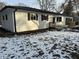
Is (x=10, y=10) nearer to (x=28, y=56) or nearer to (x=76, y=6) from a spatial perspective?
(x=28, y=56)

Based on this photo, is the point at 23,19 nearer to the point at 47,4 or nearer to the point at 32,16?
the point at 32,16

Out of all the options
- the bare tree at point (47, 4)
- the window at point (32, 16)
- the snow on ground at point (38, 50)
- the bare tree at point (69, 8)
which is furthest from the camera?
the bare tree at point (47, 4)

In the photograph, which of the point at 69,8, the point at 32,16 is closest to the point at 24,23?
the point at 32,16

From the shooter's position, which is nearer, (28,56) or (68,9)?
(28,56)

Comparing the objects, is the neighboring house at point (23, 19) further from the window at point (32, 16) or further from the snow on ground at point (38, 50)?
the snow on ground at point (38, 50)

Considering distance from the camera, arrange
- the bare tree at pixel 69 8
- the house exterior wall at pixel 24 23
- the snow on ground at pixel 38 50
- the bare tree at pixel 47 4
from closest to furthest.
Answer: the snow on ground at pixel 38 50, the house exterior wall at pixel 24 23, the bare tree at pixel 69 8, the bare tree at pixel 47 4

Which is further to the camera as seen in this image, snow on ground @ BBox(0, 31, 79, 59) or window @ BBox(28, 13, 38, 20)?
window @ BBox(28, 13, 38, 20)

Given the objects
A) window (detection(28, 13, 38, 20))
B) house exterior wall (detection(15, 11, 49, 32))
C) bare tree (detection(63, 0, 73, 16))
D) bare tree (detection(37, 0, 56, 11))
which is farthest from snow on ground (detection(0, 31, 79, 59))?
bare tree (detection(37, 0, 56, 11))

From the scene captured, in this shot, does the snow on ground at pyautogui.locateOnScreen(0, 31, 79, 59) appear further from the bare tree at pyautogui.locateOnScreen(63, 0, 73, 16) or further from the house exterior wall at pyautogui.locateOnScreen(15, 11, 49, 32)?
the bare tree at pyautogui.locateOnScreen(63, 0, 73, 16)

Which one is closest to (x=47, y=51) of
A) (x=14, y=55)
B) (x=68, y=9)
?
(x=14, y=55)

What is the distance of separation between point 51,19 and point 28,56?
17844mm

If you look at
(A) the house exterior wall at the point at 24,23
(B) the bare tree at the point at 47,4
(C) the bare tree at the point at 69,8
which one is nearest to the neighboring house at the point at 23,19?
(A) the house exterior wall at the point at 24,23

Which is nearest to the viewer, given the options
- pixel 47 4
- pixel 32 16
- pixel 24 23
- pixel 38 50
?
pixel 38 50

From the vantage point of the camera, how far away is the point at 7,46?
10664 mm
